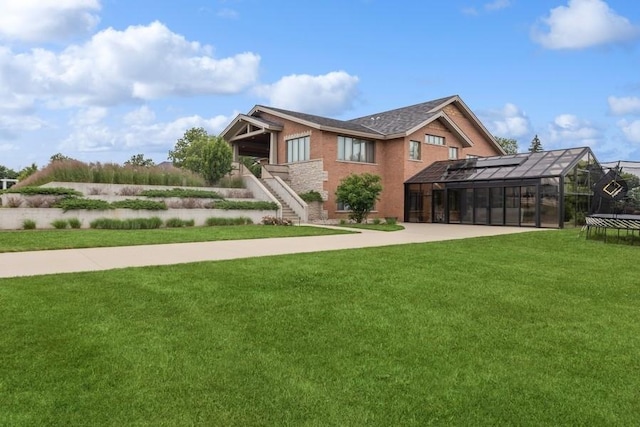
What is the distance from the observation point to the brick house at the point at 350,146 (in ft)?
88.8

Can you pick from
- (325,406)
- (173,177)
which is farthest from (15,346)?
(173,177)

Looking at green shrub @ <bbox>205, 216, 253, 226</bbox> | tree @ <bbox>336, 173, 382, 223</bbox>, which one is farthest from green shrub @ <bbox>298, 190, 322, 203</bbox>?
green shrub @ <bbox>205, 216, 253, 226</bbox>

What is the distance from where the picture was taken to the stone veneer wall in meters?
26.4

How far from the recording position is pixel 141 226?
60.0ft

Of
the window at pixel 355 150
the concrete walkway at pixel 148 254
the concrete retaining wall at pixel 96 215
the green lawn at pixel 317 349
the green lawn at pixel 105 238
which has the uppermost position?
the window at pixel 355 150

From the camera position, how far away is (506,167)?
83.8ft

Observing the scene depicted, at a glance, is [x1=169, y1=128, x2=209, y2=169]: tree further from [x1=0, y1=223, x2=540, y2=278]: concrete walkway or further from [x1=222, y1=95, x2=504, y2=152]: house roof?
[x1=0, y1=223, x2=540, y2=278]: concrete walkway

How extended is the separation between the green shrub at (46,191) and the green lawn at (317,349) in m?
12.2

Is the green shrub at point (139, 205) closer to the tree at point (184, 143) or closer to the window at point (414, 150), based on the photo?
the window at point (414, 150)

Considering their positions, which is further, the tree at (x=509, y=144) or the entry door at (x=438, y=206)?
the tree at (x=509, y=144)

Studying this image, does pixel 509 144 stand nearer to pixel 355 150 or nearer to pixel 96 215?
pixel 355 150

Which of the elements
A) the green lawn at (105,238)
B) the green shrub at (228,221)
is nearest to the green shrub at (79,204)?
the green lawn at (105,238)

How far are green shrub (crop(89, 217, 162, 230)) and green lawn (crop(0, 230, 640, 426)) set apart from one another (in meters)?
10.6

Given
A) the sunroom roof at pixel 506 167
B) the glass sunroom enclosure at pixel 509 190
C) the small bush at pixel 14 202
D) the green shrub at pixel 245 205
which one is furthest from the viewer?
the sunroom roof at pixel 506 167
